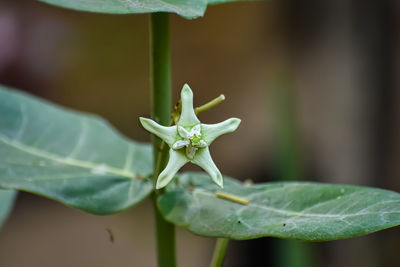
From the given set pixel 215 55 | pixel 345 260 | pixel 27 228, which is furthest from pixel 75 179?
pixel 27 228

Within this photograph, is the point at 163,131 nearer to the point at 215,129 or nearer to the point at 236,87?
the point at 215,129

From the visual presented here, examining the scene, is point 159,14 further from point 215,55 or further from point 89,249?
point 89,249

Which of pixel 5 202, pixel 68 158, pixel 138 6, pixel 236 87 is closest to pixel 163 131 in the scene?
pixel 138 6

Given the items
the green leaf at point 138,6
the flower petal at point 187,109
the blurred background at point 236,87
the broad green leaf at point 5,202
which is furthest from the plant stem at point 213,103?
the blurred background at point 236,87

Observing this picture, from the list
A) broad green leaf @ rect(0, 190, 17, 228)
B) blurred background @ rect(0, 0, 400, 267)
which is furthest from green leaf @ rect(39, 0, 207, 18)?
blurred background @ rect(0, 0, 400, 267)

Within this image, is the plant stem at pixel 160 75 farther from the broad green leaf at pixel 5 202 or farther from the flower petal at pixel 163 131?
the broad green leaf at pixel 5 202

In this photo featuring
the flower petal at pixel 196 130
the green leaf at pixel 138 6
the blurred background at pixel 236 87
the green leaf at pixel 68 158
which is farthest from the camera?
the blurred background at pixel 236 87
